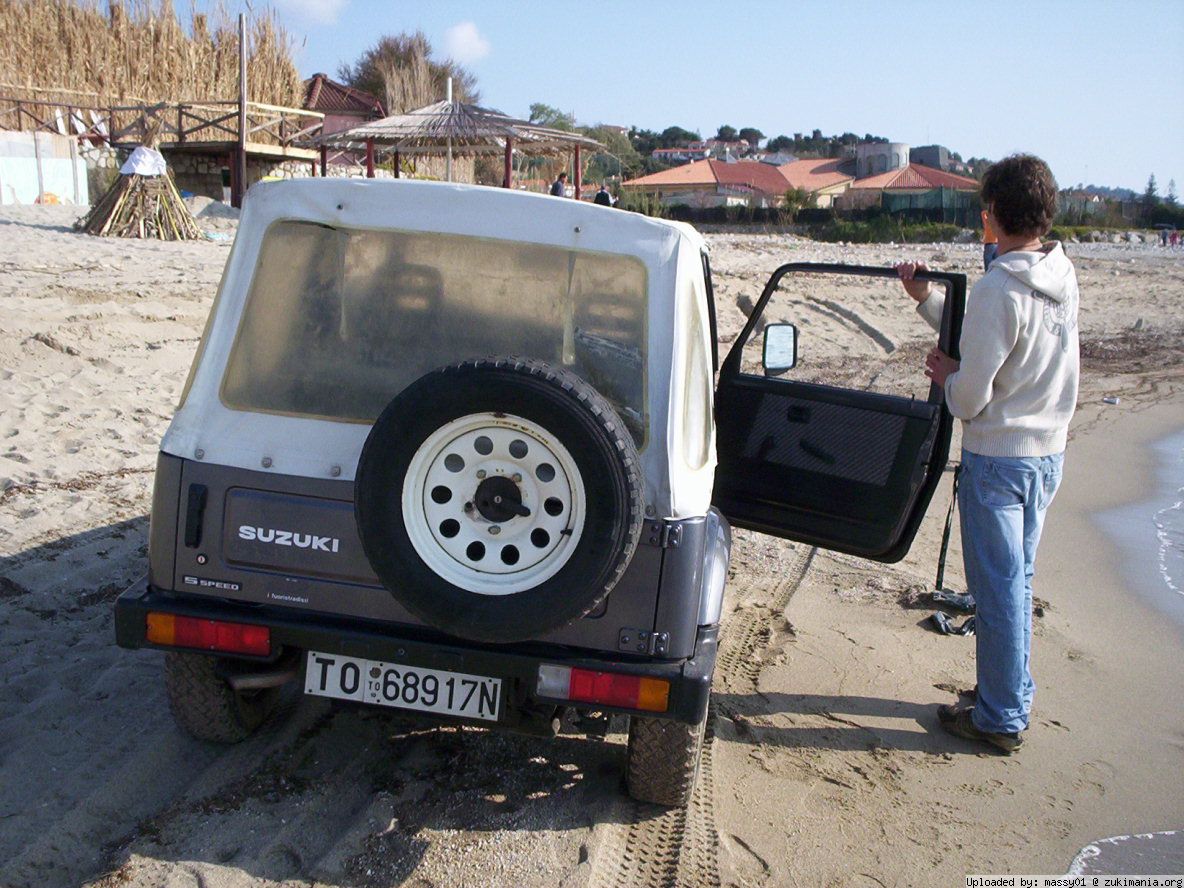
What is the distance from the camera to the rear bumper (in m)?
3.06

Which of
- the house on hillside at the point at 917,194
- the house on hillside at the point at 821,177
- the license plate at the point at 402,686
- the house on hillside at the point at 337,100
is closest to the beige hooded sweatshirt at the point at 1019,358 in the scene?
the license plate at the point at 402,686

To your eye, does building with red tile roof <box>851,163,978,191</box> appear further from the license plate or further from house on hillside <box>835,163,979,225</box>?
the license plate

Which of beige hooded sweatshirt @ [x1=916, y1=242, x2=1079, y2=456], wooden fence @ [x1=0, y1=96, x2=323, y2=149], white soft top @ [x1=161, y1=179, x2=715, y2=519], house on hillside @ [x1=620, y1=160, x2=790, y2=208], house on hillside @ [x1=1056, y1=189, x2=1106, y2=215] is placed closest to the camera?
white soft top @ [x1=161, y1=179, x2=715, y2=519]

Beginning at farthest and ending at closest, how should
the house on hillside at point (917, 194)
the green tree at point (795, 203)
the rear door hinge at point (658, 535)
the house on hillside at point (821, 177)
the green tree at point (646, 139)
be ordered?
the green tree at point (646, 139)
the house on hillside at point (821, 177)
the house on hillside at point (917, 194)
the green tree at point (795, 203)
the rear door hinge at point (658, 535)

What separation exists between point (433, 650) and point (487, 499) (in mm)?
499

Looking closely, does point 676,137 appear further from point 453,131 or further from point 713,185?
point 453,131

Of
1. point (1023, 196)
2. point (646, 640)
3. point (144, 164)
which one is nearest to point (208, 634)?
point (646, 640)

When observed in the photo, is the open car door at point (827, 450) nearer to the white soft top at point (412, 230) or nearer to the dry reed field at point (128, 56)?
the white soft top at point (412, 230)

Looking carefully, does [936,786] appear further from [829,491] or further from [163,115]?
[163,115]

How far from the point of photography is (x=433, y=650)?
3.07 metres

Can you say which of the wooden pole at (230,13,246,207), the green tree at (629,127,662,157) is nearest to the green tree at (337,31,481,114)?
the wooden pole at (230,13,246,207)

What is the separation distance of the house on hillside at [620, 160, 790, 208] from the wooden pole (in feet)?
103

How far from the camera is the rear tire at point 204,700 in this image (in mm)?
3428

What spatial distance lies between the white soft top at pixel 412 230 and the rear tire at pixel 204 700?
2.37 feet
